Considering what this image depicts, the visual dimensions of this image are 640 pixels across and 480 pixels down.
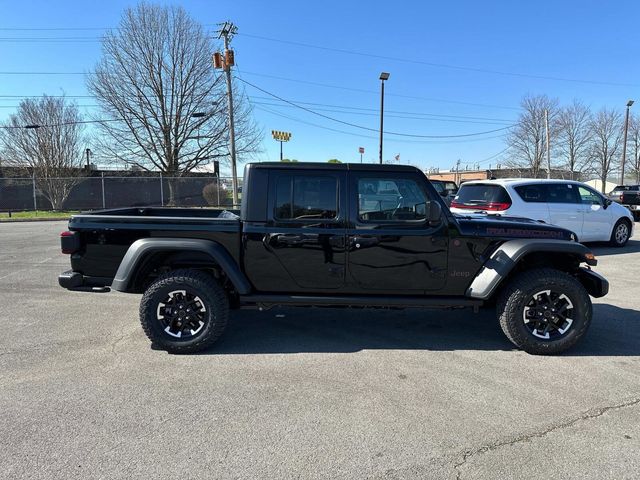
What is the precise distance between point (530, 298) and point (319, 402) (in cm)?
229

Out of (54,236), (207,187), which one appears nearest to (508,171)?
(207,187)

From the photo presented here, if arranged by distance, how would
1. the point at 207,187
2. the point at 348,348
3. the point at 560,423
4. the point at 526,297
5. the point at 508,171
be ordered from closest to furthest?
the point at 560,423 < the point at 526,297 < the point at 348,348 < the point at 207,187 < the point at 508,171

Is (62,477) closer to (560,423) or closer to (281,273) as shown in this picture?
(281,273)

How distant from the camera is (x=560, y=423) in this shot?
9.69ft

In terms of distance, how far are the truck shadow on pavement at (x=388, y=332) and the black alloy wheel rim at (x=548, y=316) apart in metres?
0.28

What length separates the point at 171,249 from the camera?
405cm

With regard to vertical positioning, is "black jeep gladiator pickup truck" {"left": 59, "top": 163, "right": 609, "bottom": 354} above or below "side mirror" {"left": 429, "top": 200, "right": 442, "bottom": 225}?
below

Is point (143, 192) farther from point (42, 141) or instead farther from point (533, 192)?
point (533, 192)

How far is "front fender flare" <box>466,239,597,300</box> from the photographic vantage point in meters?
3.98

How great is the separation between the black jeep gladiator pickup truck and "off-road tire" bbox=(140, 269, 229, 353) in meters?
0.01

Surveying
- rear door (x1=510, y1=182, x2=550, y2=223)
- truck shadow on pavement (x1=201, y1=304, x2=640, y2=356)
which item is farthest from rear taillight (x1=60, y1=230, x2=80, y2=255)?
rear door (x1=510, y1=182, x2=550, y2=223)

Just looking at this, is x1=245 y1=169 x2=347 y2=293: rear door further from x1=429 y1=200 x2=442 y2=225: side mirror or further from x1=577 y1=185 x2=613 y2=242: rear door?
x1=577 y1=185 x2=613 y2=242: rear door

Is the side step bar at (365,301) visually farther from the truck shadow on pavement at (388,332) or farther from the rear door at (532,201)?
the rear door at (532,201)

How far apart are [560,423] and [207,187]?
27.7 metres
